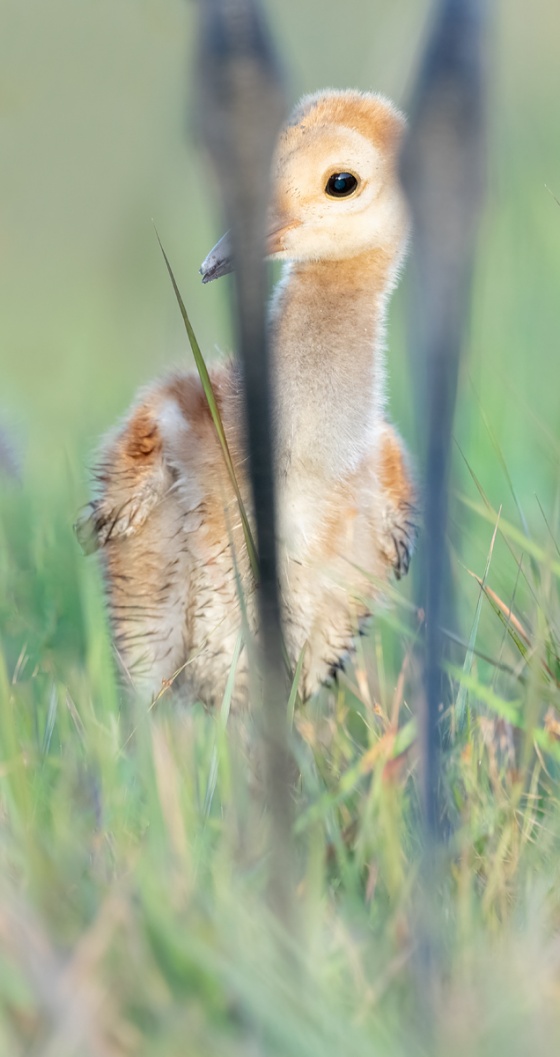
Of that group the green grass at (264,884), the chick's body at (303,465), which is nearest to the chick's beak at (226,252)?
the chick's body at (303,465)

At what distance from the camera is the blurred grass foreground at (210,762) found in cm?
63

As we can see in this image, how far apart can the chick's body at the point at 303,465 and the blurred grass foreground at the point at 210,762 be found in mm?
56

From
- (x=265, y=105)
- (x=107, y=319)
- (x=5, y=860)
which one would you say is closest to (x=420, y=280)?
(x=265, y=105)

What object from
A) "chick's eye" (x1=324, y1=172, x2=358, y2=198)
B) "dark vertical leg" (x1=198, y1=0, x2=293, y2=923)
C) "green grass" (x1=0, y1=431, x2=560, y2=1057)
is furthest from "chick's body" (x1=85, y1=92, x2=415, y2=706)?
"dark vertical leg" (x1=198, y1=0, x2=293, y2=923)

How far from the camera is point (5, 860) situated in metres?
0.79

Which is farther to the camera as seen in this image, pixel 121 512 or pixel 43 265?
pixel 121 512

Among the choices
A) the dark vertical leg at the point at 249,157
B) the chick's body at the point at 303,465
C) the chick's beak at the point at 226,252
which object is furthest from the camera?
the chick's body at the point at 303,465

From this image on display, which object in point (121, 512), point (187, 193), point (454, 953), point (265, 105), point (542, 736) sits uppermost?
point (187, 193)

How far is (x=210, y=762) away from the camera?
98 centimetres

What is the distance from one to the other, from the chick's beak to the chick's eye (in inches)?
1.9

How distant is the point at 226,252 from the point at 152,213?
0.92ft

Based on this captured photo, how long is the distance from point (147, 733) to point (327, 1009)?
280mm

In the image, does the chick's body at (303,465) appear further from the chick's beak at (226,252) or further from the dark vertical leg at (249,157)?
the dark vertical leg at (249,157)

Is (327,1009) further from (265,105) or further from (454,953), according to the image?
(265,105)
